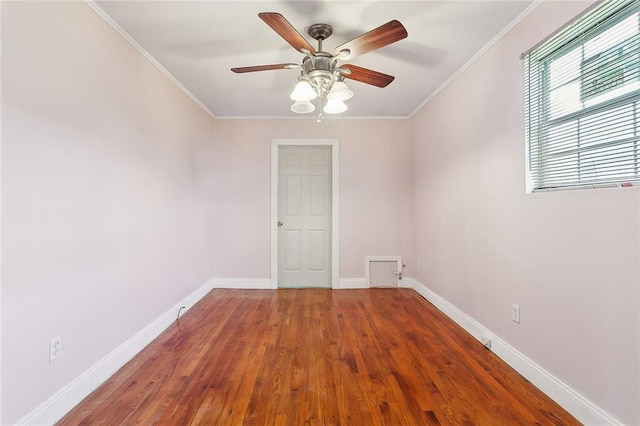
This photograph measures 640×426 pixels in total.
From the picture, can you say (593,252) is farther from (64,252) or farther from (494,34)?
(64,252)

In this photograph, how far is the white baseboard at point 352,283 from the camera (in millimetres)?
3873

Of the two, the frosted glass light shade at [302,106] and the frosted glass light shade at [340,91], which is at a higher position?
the frosted glass light shade at [340,91]

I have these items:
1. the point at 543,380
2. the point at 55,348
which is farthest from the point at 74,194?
the point at 543,380

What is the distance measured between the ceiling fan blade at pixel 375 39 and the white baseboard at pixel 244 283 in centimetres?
308

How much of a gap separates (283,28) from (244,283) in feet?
10.7

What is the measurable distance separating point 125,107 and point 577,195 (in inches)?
120

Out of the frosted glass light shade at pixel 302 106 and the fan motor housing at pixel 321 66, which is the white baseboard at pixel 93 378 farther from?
the fan motor housing at pixel 321 66

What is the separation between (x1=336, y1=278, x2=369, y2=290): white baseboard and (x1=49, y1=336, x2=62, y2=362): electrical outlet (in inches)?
116

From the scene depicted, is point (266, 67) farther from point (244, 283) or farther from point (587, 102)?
point (244, 283)

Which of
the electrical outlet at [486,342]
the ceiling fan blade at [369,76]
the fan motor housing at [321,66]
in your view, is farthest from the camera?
the electrical outlet at [486,342]

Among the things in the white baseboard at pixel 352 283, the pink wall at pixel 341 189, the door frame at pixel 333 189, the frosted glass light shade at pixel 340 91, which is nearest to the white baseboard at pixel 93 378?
the pink wall at pixel 341 189

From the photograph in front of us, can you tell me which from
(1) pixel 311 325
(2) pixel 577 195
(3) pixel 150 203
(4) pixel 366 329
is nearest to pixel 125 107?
(3) pixel 150 203

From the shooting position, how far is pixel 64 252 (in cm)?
155

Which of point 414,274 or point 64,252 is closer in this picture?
point 64,252
